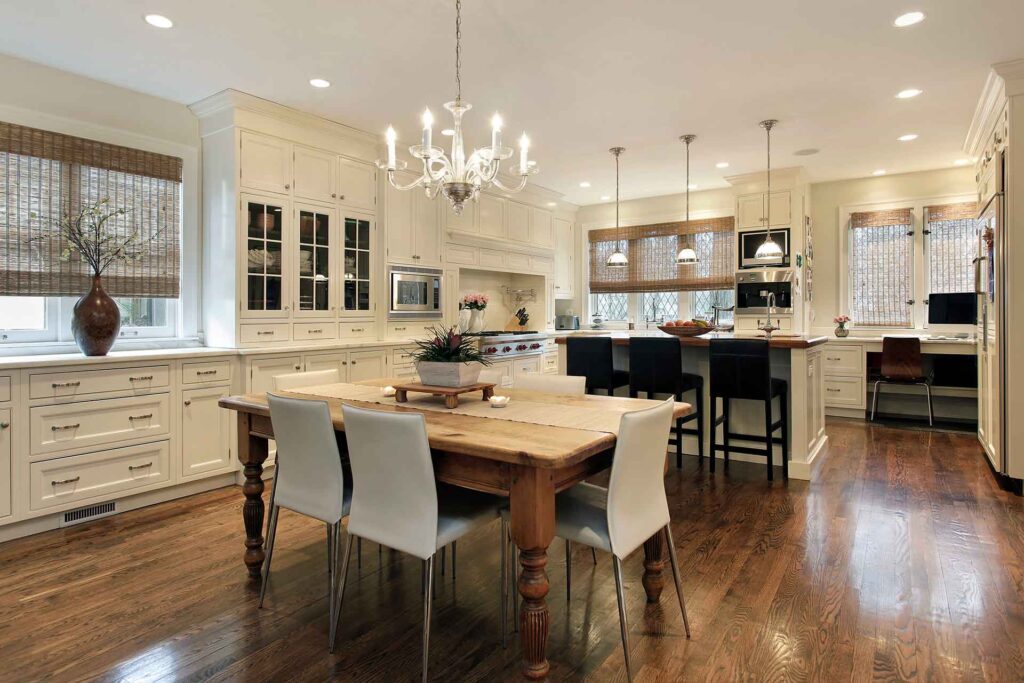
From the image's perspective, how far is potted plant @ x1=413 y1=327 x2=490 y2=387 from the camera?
8.00ft

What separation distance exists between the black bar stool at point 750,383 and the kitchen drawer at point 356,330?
2.76 metres

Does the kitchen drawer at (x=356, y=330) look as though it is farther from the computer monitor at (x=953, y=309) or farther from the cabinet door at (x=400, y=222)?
the computer monitor at (x=953, y=309)

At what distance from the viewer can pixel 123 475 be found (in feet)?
11.2

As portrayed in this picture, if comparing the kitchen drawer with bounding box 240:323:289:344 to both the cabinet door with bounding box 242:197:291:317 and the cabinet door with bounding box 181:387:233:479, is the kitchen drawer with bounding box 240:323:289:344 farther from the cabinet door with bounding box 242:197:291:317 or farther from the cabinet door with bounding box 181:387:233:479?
the cabinet door with bounding box 181:387:233:479

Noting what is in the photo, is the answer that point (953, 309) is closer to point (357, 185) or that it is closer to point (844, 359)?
point (844, 359)

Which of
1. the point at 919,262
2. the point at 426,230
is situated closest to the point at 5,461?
the point at 426,230

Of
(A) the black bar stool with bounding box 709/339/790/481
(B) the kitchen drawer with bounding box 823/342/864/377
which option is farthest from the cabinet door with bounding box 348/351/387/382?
(B) the kitchen drawer with bounding box 823/342/864/377

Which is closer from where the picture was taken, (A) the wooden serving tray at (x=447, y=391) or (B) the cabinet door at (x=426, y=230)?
(A) the wooden serving tray at (x=447, y=391)

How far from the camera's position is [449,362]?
96.4 inches

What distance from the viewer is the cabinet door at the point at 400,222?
4.98 metres

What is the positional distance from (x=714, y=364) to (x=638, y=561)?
1865mm

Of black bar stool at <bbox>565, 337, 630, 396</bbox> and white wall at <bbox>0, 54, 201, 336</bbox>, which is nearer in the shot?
white wall at <bbox>0, 54, 201, 336</bbox>

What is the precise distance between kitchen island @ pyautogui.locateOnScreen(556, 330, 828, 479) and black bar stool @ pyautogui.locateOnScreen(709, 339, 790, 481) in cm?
6

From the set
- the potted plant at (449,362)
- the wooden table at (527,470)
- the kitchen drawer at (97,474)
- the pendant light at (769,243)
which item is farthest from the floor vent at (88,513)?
the pendant light at (769,243)
